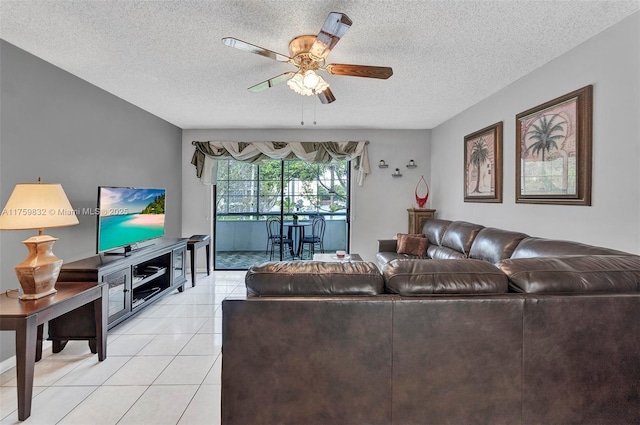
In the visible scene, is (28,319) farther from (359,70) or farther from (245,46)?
(359,70)

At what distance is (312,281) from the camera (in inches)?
57.2

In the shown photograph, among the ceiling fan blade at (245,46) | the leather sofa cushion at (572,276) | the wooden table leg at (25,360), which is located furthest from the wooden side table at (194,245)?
the leather sofa cushion at (572,276)

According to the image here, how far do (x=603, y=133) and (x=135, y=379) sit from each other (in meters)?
3.77

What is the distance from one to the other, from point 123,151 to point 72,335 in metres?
2.18

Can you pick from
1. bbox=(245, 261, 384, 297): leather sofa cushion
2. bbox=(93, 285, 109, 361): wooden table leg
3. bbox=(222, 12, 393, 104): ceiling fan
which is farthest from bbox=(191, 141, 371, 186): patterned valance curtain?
bbox=(245, 261, 384, 297): leather sofa cushion

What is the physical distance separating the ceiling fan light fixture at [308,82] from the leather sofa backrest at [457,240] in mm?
2306

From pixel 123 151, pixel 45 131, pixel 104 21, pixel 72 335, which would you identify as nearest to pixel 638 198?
pixel 104 21

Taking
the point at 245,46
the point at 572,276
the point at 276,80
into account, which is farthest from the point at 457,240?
the point at 245,46

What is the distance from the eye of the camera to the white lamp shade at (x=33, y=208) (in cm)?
190

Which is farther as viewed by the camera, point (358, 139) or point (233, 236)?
point (233, 236)

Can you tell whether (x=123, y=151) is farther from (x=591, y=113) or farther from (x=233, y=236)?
(x=591, y=113)

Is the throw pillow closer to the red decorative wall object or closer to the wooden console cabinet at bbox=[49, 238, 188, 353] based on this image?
the red decorative wall object

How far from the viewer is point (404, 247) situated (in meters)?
4.32

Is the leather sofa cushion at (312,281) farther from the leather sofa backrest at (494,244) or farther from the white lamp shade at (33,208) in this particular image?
the leather sofa backrest at (494,244)
